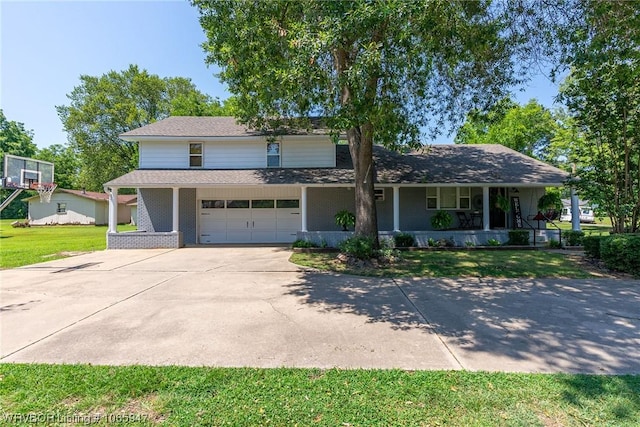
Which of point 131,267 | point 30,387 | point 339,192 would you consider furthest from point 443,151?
point 30,387

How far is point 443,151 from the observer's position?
17.0 metres

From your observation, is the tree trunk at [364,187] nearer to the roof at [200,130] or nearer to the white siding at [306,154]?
the roof at [200,130]

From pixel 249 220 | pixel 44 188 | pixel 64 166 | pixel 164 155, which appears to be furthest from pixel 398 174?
pixel 64 166

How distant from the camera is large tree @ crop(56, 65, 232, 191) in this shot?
97.1 feet

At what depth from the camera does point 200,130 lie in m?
15.4

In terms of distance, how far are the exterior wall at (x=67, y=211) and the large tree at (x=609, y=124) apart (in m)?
37.6

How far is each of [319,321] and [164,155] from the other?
1334 centimetres

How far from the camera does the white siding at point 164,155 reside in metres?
14.9

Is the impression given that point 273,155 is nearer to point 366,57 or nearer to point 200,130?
point 200,130

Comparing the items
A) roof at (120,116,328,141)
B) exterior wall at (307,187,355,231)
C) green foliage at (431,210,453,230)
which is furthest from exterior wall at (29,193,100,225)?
green foliage at (431,210,453,230)

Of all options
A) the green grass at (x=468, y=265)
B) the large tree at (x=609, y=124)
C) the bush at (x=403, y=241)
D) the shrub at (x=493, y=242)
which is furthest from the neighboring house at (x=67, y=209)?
the large tree at (x=609, y=124)

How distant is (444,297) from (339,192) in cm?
906

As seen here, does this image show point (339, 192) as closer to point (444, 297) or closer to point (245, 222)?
point (245, 222)

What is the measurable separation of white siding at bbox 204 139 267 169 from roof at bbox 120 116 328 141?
0.52m
